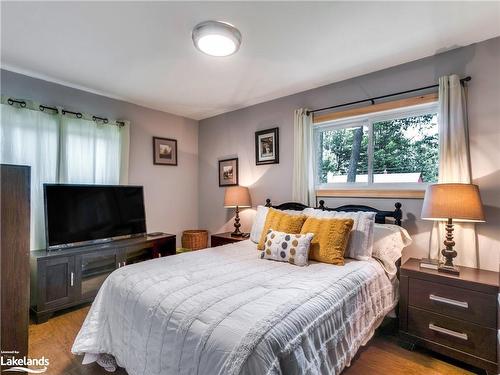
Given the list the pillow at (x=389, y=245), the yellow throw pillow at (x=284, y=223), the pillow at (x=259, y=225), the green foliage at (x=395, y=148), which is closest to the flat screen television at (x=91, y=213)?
the pillow at (x=259, y=225)

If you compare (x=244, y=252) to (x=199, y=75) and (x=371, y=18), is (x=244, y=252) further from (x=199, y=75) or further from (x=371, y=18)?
(x=371, y=18)

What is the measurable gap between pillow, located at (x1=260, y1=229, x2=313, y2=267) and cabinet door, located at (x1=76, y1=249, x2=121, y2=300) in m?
1.86

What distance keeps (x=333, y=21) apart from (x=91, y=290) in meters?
3.46

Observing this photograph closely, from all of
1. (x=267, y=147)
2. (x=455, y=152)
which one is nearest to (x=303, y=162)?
(x=267, y=147)

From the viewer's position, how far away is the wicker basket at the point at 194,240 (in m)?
3.95

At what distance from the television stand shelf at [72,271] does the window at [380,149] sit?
2.50 meters

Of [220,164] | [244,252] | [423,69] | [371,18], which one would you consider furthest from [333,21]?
[220,164]

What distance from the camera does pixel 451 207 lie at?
A: 1922mm

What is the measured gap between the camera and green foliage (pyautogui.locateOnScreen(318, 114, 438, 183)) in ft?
8.18

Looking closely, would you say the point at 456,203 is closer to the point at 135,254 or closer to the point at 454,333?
the point at 454,333

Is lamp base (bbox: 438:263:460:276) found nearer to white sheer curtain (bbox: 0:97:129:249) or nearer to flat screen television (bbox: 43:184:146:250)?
flat screen television (bbox: 43:184:146:250)

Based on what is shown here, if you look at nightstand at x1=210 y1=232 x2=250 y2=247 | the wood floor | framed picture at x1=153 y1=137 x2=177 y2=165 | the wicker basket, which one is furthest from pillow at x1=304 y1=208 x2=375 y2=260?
framed picture at x1=153 y1=137 x2=177 y2=165

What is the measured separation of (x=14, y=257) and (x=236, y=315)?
106cm

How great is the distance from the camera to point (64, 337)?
89.7 inches
